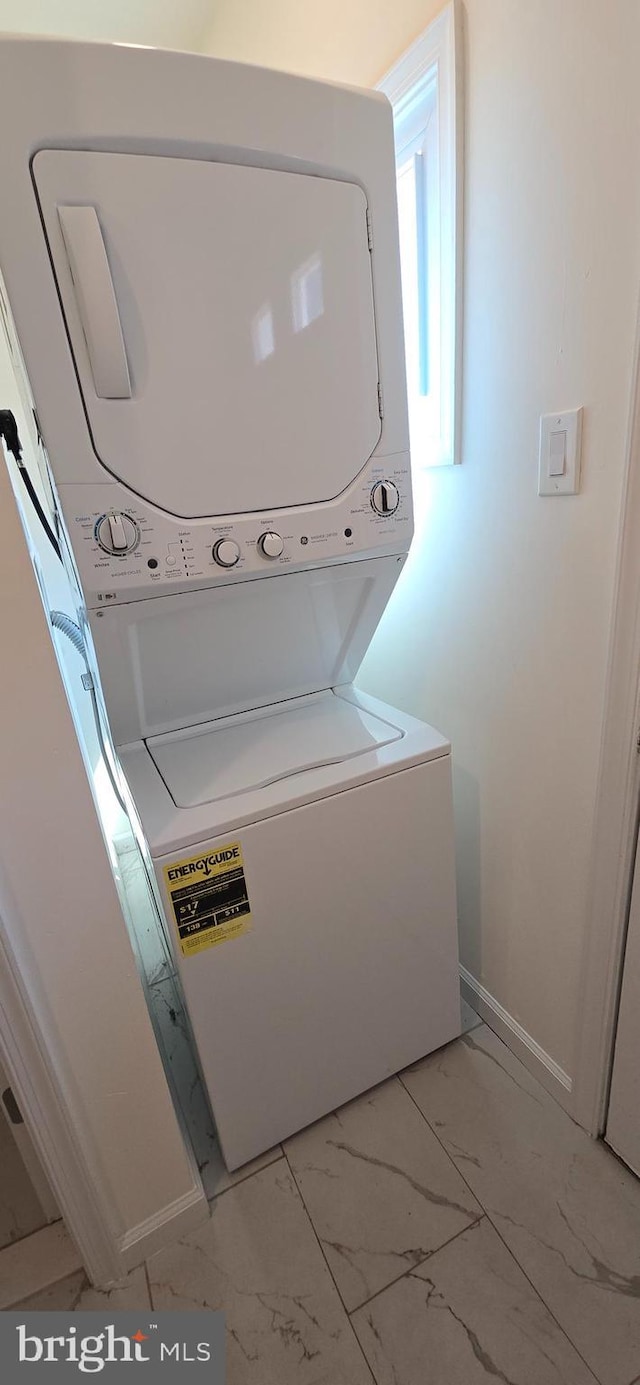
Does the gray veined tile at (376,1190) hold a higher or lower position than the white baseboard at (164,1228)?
lower

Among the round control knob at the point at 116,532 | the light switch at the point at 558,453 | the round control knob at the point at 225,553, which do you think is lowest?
the round control knob at the point at 225,553

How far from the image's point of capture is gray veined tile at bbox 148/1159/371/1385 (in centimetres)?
105

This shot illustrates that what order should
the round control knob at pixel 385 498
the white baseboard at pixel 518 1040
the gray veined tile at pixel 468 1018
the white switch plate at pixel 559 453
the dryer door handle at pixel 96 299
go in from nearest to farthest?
the dryer door handle at pixel 96 299 < the white switch plate at pixel 559 453 < the round control knob at pixel 385 498 < the white baseboard at pixel 518 1040 < the gray veined tile at pixel 468 1018

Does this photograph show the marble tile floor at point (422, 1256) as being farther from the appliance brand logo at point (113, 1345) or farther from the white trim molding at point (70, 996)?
the white trim molding at point (70, 996)

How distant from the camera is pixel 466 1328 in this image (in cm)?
108

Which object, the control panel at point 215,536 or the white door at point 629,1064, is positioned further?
the white door at point 629,1064

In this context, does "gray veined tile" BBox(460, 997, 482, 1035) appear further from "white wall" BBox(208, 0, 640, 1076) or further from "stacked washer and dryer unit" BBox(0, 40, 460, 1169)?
"stacked washer and dryer unit" BBox(0, 40, 460, 1169)

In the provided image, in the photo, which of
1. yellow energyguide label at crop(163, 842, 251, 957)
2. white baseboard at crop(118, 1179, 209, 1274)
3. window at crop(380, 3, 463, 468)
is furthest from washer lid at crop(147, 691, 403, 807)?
white baseboard at crop(118, 1179, 209, 1274)

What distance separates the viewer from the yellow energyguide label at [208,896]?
107 cm

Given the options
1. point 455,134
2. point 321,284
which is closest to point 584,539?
point 321,284

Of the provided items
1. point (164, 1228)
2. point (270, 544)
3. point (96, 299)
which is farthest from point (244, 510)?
point (164, 1228)

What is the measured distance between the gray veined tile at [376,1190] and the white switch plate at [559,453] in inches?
56.1

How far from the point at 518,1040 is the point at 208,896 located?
0.98 metres

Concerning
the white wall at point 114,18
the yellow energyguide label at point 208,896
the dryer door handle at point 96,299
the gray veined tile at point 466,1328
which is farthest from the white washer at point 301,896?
the white wall at point 114,18
